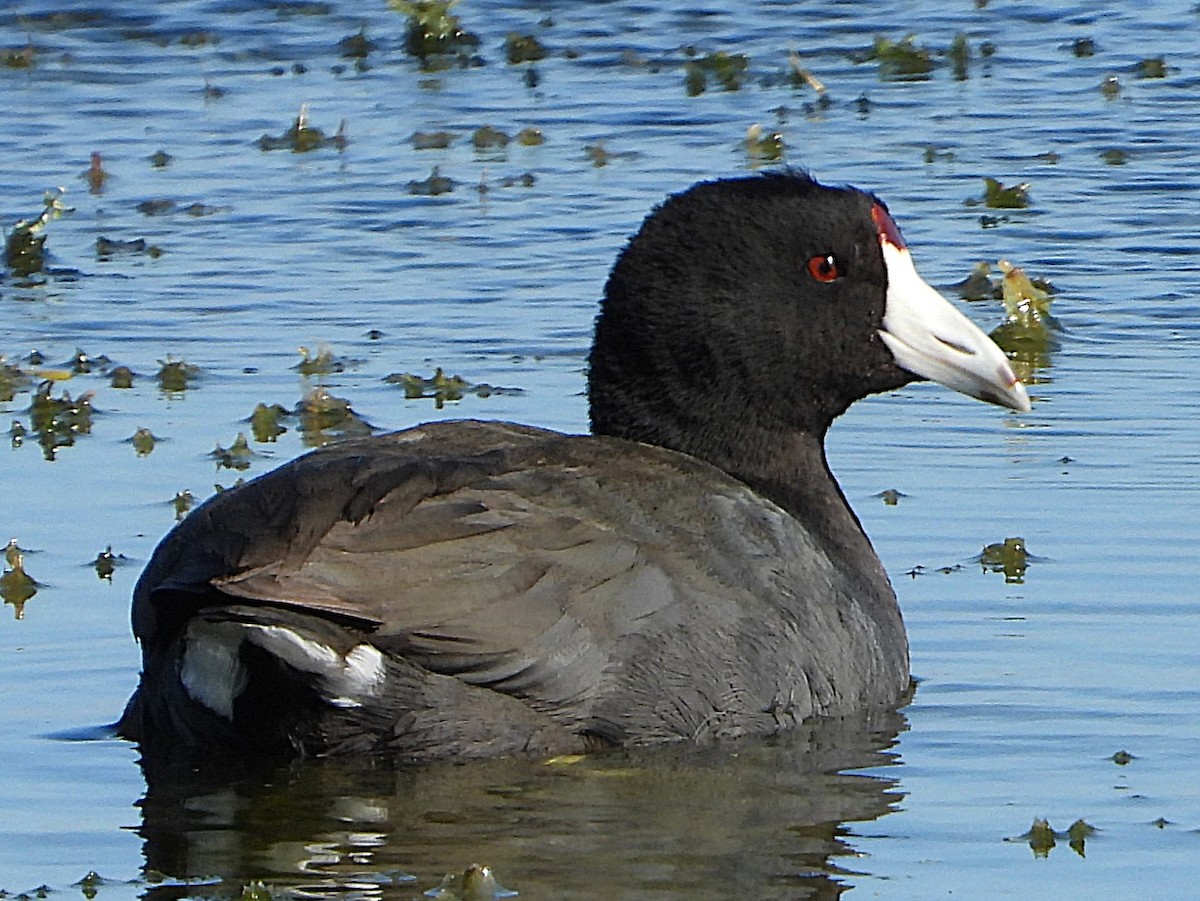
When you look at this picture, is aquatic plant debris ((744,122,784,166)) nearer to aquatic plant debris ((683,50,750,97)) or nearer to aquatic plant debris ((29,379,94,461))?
aquatic plant debris ((683,50,750,97))

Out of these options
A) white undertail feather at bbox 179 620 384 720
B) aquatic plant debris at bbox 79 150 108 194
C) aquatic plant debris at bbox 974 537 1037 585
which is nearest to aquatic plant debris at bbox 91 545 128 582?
white undertail feather at bbox 179 620 384 720

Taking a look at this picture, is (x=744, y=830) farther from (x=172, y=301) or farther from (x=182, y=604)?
(x=172, y=301)

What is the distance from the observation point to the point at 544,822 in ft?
19.0

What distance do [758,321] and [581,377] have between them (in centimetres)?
→ 232

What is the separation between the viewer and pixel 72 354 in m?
9.88

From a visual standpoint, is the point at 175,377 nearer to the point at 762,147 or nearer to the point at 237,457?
the point at 237,457

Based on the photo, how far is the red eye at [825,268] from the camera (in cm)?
709

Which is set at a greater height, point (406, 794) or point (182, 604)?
point (182, 604)

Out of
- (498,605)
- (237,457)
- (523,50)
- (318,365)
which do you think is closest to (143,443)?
(237,457)

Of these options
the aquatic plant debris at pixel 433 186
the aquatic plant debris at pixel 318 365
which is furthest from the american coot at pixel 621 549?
the aquatic plant debris at pixel 433 186

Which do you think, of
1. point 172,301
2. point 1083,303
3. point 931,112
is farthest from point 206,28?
point 1083,303

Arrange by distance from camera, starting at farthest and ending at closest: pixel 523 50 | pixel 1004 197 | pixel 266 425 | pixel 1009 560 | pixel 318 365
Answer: pixel 523 50 → pixel 1004 197 → pixel 318 365 → pixel 266 425 → pixel 1009 560

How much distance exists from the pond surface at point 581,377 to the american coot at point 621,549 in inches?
6.2

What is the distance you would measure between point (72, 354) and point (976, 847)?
506 cm
